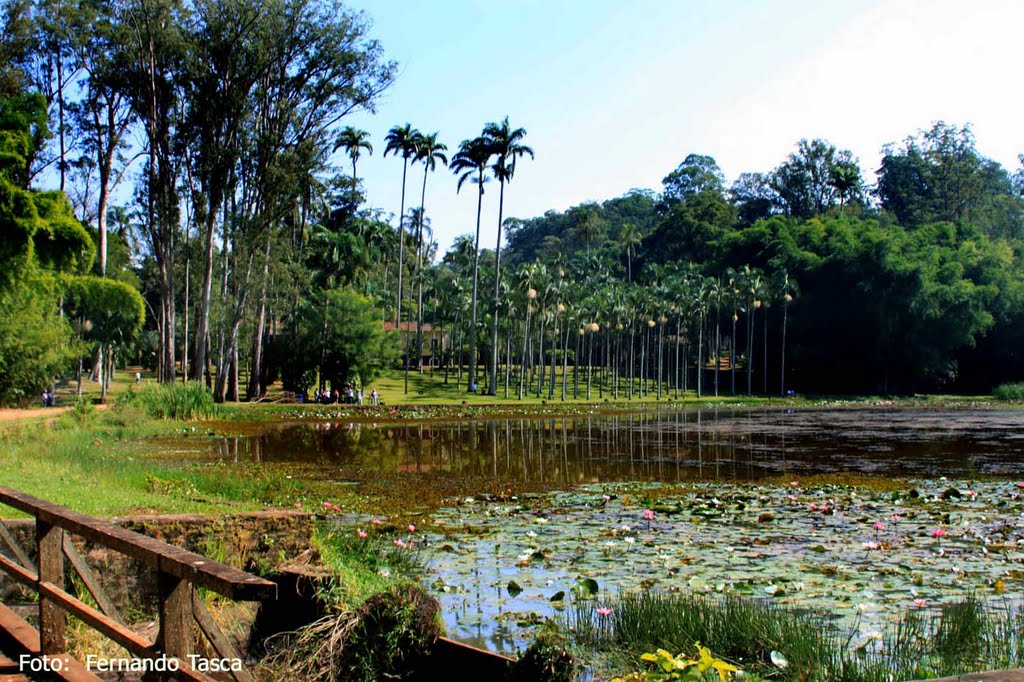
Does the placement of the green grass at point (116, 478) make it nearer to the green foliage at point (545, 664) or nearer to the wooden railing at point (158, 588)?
the wooden railing at point (158, 588)

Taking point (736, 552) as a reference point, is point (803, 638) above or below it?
above

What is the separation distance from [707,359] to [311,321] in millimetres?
55025

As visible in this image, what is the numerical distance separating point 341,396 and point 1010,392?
171ft

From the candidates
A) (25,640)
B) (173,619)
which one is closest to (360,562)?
(25,640)

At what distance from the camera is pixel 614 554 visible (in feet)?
37.6

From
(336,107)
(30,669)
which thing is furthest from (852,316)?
(30,669)

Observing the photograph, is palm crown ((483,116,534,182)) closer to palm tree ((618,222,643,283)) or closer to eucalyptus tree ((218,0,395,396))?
eucalyptus tree ((218,0,395,396))

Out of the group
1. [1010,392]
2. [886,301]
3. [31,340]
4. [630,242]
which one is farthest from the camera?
[630,242]

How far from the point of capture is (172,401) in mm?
38250

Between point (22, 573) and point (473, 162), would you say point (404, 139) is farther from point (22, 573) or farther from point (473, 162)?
point (22, 573)

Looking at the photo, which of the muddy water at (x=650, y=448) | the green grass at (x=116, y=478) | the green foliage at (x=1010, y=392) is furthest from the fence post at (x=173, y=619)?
the green foliage at (x=1010, y=392)

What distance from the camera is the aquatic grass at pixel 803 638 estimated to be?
6848 millimetres

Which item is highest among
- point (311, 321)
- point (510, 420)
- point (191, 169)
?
point (191, 169)

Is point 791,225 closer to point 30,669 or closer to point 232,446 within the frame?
point 232,446
